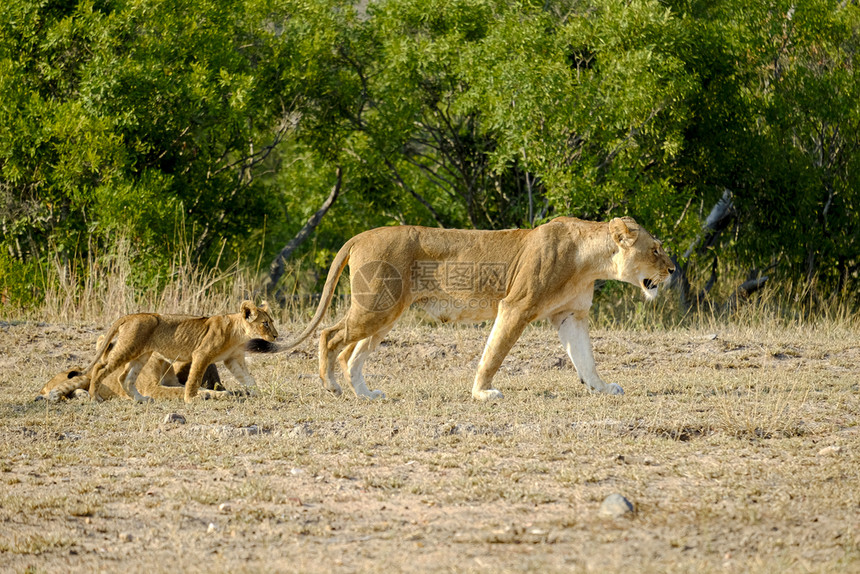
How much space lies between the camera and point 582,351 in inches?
335

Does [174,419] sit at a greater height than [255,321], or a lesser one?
lesser

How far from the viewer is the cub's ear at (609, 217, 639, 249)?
27.3ft

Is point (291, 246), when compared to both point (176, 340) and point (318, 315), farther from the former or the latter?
point (318, 315)

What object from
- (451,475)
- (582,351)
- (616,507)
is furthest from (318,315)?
(616,507)

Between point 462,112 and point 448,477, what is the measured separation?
12.3m

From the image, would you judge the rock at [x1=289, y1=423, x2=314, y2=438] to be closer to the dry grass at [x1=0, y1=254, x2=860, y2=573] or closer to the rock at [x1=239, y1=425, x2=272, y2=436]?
the dry grass at [x1=0, y1=254, x2=860, y2=573]

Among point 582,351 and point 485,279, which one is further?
point 582,351

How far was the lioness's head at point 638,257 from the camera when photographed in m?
8.37

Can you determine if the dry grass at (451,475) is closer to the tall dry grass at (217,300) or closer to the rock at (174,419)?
the rock at (174,419)

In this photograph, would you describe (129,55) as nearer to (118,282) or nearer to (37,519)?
(118,282)

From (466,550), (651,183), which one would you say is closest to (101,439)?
(466,550)

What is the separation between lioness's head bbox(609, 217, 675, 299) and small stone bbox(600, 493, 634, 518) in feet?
11.1

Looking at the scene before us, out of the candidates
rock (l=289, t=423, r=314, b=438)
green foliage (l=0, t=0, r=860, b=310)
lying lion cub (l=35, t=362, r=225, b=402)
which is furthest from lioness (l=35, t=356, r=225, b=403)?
green foliage (l=0, t=0, r=860, b=310)

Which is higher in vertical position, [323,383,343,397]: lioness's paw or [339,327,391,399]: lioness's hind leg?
[339,327,391,399]: lioness's hind leg
